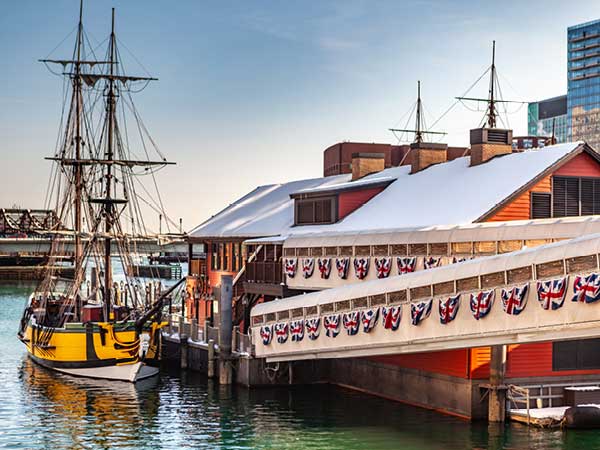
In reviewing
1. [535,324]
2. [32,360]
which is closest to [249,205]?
[32,360]

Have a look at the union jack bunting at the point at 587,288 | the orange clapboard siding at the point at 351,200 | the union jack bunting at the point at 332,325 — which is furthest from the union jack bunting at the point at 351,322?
the orange clapboard siding at the point at 351,200

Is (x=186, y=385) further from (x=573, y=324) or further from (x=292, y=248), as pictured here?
(x=573, y=324)

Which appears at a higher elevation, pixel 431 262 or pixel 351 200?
pixel 351 200

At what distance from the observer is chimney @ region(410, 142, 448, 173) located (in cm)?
5556

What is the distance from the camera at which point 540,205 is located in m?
43.0

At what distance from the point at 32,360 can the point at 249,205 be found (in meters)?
17.9

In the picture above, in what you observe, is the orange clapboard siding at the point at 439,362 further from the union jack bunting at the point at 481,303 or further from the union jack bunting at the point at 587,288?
the union jack bunting at the point at 587,288

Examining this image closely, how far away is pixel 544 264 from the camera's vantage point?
95.8 feet

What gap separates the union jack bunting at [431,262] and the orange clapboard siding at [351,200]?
45.6 ft

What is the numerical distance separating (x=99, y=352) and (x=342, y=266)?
17.5 meters

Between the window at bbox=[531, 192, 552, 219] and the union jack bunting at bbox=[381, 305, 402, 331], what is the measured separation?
9.64m

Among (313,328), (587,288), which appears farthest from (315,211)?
(587,288)

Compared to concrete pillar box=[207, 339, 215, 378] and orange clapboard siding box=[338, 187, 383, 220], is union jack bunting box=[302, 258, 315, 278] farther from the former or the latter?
concrete pillar box=[207, 339, 215, 378]

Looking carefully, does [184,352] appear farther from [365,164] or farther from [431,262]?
[431,262]
